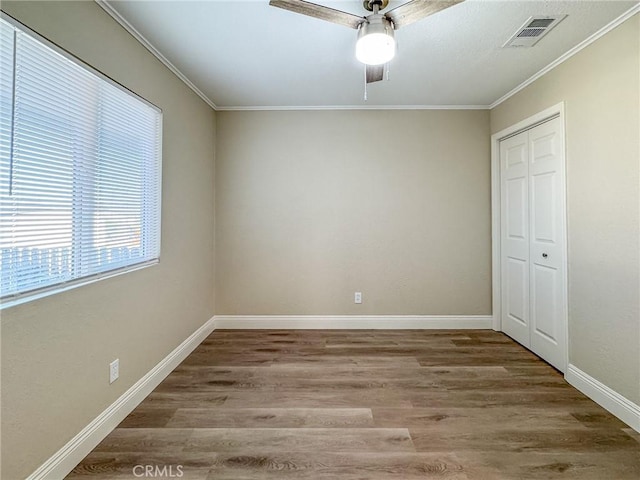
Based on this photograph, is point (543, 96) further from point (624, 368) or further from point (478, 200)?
point (624, 368)

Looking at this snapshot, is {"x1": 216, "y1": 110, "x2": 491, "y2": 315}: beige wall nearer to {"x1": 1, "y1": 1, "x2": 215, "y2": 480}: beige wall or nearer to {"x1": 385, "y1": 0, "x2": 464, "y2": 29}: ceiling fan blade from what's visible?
{"x1": 1, "y1": 1, "x2": 215, "y2": 480}: beige wall

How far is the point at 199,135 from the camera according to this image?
3.05 meters

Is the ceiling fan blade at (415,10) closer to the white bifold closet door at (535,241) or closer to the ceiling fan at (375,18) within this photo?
the ceiling fan at (375,18)

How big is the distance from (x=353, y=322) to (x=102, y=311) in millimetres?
2480

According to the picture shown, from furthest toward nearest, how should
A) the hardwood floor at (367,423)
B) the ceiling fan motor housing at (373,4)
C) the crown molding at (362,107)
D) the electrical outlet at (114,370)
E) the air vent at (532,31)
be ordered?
the crown molding at (362,107) → the air vent at (532,31) → the electrical outlet at (114,370) → the ceiling fan motor housing at (373,4) → the hardwood floor at (367,423)

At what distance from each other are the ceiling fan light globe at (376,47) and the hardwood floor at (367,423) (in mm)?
2164

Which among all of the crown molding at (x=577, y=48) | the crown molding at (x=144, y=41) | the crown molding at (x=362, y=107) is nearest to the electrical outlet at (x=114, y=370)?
the crown molding at (x=144, y=41)

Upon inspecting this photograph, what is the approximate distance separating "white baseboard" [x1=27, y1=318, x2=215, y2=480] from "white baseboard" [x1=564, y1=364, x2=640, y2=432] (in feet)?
10.4

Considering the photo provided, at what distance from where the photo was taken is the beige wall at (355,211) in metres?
3.44

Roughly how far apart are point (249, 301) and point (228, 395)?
1431 mm

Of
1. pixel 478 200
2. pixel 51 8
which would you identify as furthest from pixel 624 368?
pixel 51 8

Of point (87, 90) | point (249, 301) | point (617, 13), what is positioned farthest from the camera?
point (249, 301)

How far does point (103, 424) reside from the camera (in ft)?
5.67

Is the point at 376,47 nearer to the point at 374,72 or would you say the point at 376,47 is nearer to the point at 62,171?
the point at 374,72
